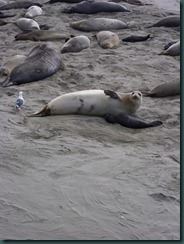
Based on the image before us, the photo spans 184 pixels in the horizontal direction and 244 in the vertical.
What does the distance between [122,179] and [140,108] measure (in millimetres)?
1801

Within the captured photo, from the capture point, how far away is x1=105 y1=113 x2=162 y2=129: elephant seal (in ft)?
16.3

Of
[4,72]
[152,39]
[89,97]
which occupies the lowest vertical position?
[152,39]

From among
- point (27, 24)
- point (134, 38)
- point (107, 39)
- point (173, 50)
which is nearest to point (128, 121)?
point (173, 50)

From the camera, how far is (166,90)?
582cm

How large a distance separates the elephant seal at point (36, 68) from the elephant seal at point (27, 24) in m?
2.68

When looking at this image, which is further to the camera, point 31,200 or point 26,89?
point 26,89

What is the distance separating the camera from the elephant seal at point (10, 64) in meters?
6.79

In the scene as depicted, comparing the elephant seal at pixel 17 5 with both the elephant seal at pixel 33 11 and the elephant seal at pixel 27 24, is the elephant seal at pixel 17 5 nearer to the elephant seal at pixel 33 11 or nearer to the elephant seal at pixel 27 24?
the elephant seal at pixel 33 11

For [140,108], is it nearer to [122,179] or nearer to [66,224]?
[122,179]

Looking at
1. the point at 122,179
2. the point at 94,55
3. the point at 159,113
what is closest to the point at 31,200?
the point at 122,179

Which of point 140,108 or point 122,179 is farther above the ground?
point 122,179

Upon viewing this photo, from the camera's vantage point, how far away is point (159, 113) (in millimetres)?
5371

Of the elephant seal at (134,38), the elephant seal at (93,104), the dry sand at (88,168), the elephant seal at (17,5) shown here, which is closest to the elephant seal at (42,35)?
the elephant seal at (134,38)

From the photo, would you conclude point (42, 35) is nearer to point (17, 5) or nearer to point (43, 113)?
point (17, 5)
